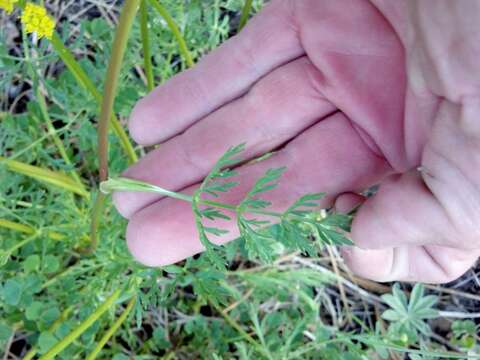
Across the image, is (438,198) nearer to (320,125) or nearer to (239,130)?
(320,125)

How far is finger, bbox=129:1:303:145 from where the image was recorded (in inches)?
61.2

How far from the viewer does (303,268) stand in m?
2.14

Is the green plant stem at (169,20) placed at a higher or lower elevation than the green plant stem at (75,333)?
higher

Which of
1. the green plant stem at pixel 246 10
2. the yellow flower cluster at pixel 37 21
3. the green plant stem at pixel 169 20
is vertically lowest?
the green plant stem at pixel 246 10

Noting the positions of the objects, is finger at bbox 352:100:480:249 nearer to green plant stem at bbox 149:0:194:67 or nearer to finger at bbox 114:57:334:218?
finger at bbox 114:57:334:218

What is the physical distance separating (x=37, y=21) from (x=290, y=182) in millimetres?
710

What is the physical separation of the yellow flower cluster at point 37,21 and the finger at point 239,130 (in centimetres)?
52

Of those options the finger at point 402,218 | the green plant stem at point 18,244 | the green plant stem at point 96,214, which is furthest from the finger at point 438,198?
the green plant stem at point 18,244

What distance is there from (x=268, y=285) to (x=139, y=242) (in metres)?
0.61

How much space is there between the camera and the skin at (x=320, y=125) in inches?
50.6

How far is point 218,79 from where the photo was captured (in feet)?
5.13

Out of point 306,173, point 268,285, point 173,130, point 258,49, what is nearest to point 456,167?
point 306,173

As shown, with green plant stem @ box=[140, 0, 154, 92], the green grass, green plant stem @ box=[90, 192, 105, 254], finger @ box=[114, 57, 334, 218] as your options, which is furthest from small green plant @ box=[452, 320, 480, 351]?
green plant stem @ box=[140, 0, 154, 92]

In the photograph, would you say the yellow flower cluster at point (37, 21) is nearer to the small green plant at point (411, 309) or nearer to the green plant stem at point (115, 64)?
the green plant stem at point (115, 64)
